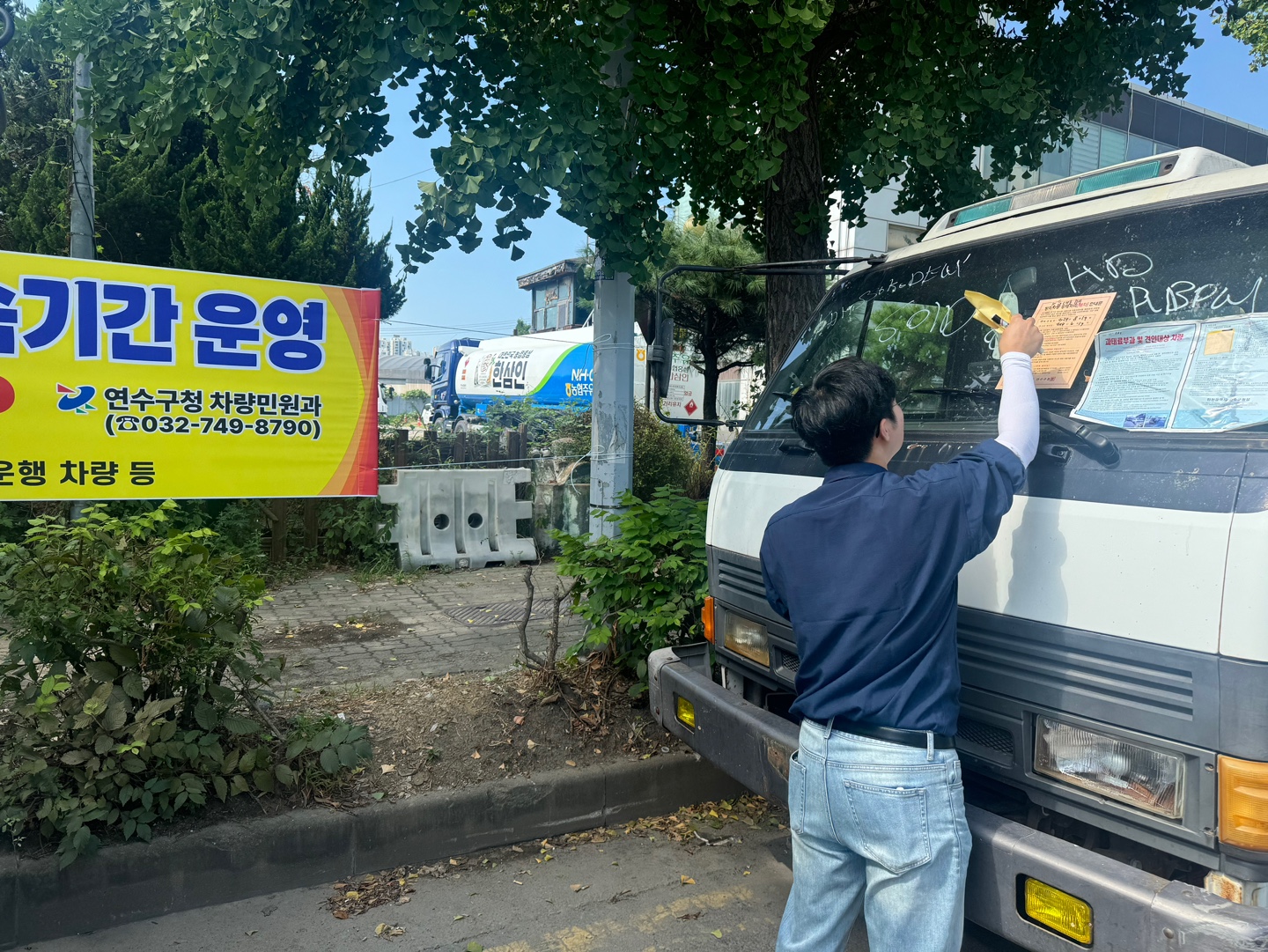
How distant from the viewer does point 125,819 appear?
3328mm

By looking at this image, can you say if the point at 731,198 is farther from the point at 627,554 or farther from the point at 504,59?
the point at 627,554

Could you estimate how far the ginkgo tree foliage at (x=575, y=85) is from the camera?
13.9 feet

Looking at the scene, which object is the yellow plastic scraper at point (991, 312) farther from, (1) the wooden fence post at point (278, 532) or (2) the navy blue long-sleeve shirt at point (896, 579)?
(1) the wooden fence post at point (278, 532)

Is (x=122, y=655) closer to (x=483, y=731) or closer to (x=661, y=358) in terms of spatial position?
(x=483, y=731)

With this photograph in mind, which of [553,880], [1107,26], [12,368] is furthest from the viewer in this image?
[1107,26]

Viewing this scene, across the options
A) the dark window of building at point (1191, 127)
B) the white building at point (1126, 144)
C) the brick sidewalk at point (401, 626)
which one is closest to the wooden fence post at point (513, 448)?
the brick sidewalk at point (401, 626)

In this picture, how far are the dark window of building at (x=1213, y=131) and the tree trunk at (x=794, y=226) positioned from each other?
24686mm

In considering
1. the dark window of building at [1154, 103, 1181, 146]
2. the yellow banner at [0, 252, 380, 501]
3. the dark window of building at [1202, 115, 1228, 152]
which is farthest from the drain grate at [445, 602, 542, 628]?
the dark window of building at [1202, 115, 1228, 152]

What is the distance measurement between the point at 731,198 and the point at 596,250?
105 inches

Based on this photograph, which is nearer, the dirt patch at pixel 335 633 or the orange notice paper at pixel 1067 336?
the orange notice paper at pixel 1067 336

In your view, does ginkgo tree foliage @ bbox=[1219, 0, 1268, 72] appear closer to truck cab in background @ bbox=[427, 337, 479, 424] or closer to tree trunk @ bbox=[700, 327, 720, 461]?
tree trunk @ bbox=[700, 327, 720, 461]

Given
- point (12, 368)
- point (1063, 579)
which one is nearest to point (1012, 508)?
point (1063, 579)

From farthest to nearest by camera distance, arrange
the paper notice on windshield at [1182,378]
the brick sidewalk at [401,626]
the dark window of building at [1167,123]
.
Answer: the dark window of building at [1167,123], the brick sidewalk at [401,626], the paper notice on windshield at [1182,378]

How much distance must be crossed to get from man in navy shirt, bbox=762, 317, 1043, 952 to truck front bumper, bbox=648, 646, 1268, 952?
0.16 meters
